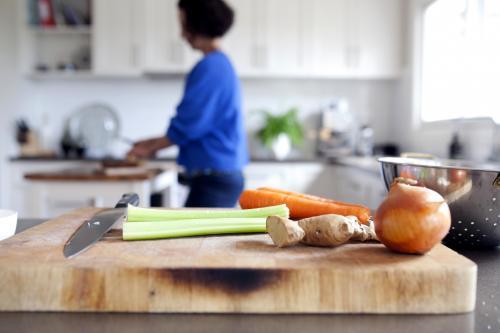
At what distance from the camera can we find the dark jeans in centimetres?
206

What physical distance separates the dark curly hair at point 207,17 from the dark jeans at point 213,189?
24.4 inches

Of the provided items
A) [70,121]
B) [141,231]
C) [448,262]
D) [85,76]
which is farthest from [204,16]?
[70,121]

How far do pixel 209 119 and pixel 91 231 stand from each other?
1.34m

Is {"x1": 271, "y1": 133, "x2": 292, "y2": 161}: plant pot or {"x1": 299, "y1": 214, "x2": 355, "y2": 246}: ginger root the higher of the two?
{"x1": 299, "y1": 214, "x2": 355, "y2": 246}: ginger root

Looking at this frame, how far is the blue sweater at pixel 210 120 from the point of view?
208 cm

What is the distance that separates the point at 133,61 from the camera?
391 cm

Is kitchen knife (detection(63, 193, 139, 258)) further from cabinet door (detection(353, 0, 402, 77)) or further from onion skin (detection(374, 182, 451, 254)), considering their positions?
cabinet door (detection(353, 0, 402, 77))

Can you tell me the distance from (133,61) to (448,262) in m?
3.60

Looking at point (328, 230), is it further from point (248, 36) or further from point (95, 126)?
point (95, 126)

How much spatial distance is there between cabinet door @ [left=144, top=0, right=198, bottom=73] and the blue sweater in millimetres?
1831

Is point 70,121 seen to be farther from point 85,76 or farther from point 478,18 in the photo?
point 478,18

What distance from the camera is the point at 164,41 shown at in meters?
3.89

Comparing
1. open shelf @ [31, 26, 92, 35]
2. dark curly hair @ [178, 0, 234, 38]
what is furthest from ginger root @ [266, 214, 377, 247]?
open shelf @ [31, 26, 92, 35]

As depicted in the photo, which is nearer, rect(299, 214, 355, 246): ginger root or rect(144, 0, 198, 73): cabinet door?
rect(299, 214, 355, 246): ginger root
